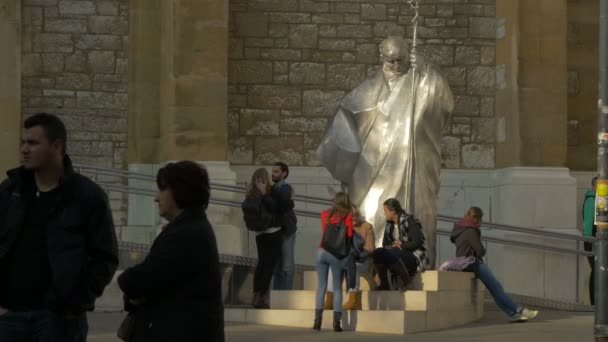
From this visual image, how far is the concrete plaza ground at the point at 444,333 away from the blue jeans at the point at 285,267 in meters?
1.44

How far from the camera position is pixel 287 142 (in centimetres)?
2186

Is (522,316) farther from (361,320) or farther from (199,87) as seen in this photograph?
(199,87)

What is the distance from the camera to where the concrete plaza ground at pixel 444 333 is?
13609 millimetres

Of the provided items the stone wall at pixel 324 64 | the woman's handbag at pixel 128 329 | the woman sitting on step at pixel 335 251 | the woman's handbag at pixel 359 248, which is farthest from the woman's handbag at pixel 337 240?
the woman's handbag at pixel 128 329

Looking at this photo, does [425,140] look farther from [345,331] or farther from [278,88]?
[278,88]

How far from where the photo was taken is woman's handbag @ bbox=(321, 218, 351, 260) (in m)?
14.6

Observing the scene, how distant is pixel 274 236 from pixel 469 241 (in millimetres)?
2165

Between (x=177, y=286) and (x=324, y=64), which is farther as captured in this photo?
(x=324, y=64)

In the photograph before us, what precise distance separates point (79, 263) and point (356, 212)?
8.87 meters

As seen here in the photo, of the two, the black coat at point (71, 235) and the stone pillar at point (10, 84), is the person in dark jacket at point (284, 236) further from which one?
the black coat at point (71, 235)

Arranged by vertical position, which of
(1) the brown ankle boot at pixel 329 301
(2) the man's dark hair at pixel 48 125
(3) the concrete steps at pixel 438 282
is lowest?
(1) the brown ankle boot at pixel 329 301

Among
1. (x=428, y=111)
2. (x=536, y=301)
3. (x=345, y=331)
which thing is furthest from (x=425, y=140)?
(x=536, y=301)

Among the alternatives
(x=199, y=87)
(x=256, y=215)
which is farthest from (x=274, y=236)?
(x=199, y=87)

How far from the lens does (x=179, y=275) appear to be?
605 centimetres
